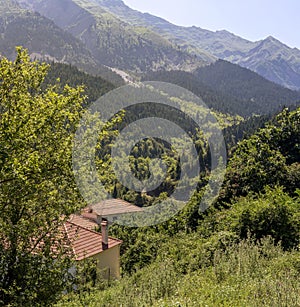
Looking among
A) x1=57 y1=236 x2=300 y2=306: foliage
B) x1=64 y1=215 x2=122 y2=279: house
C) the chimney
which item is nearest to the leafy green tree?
x1=57 y1=236 x2=300 y2=306: foliage

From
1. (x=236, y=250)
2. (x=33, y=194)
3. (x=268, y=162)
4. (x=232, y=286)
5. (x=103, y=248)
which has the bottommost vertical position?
(x=103, y=248)

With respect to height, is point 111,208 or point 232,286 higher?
point 232,286

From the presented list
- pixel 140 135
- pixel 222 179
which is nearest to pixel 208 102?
pixel 140 135

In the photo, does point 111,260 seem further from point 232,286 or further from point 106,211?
point 106,211

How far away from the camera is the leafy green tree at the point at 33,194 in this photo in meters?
6.25

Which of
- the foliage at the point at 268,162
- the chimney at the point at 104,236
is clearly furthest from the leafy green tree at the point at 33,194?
the foliage at the point at 268,162

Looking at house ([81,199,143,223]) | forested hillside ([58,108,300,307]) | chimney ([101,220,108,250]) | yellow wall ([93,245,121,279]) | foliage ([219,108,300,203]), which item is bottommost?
house ([81,199,143,223])

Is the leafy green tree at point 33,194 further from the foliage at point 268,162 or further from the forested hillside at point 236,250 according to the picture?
the foliage at point 268,162

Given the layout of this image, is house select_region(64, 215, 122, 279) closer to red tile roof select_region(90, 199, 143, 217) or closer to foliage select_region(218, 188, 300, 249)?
foliage select_region(218, 188, 300, 249)

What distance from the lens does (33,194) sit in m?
6.54

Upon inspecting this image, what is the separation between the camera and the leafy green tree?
6250mm

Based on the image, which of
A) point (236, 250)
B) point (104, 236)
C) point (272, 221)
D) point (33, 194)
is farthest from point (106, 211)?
point (33, 194)

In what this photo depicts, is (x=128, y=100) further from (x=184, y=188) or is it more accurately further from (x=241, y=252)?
(x=241, y=252)

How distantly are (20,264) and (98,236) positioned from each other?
11.7 m
